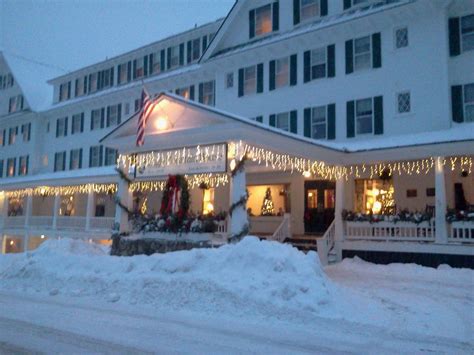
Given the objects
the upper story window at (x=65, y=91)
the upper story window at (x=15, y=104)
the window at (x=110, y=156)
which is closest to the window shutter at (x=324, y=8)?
the window at (x=110, y=156)

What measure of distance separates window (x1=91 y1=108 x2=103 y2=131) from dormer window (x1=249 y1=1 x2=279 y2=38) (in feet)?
43.6

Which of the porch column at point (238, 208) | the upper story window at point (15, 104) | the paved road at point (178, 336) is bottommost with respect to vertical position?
the paved road at point (178, 336)

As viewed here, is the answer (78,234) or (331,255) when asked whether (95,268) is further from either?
(78,234)

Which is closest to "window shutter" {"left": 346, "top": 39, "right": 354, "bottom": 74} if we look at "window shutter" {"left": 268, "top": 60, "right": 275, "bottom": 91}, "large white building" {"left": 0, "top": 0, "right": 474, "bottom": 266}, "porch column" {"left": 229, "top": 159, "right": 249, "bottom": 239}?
"large white building" {"left": 0, "top": 0, "right": 474, "bottom": 266}

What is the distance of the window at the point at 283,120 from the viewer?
20844 mm

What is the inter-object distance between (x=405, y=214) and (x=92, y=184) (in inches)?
673

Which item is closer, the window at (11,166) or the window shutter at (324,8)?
the window shutter at (324,8)

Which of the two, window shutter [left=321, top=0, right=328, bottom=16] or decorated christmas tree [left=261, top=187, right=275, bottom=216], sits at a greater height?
window shutter [left=321, top=0, right=328, bottom=16]

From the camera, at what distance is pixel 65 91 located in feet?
115

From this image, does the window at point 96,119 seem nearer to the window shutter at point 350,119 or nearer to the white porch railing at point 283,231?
the white porch railing at point 283,231

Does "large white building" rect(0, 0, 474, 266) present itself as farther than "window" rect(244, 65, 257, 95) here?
No

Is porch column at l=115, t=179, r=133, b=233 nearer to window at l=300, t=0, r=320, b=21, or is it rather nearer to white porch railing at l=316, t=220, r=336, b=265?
white porch railing at l=316, t=220, r=336, b=265

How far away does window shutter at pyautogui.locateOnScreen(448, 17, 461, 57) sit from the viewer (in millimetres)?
17203

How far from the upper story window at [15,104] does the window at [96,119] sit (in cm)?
888
